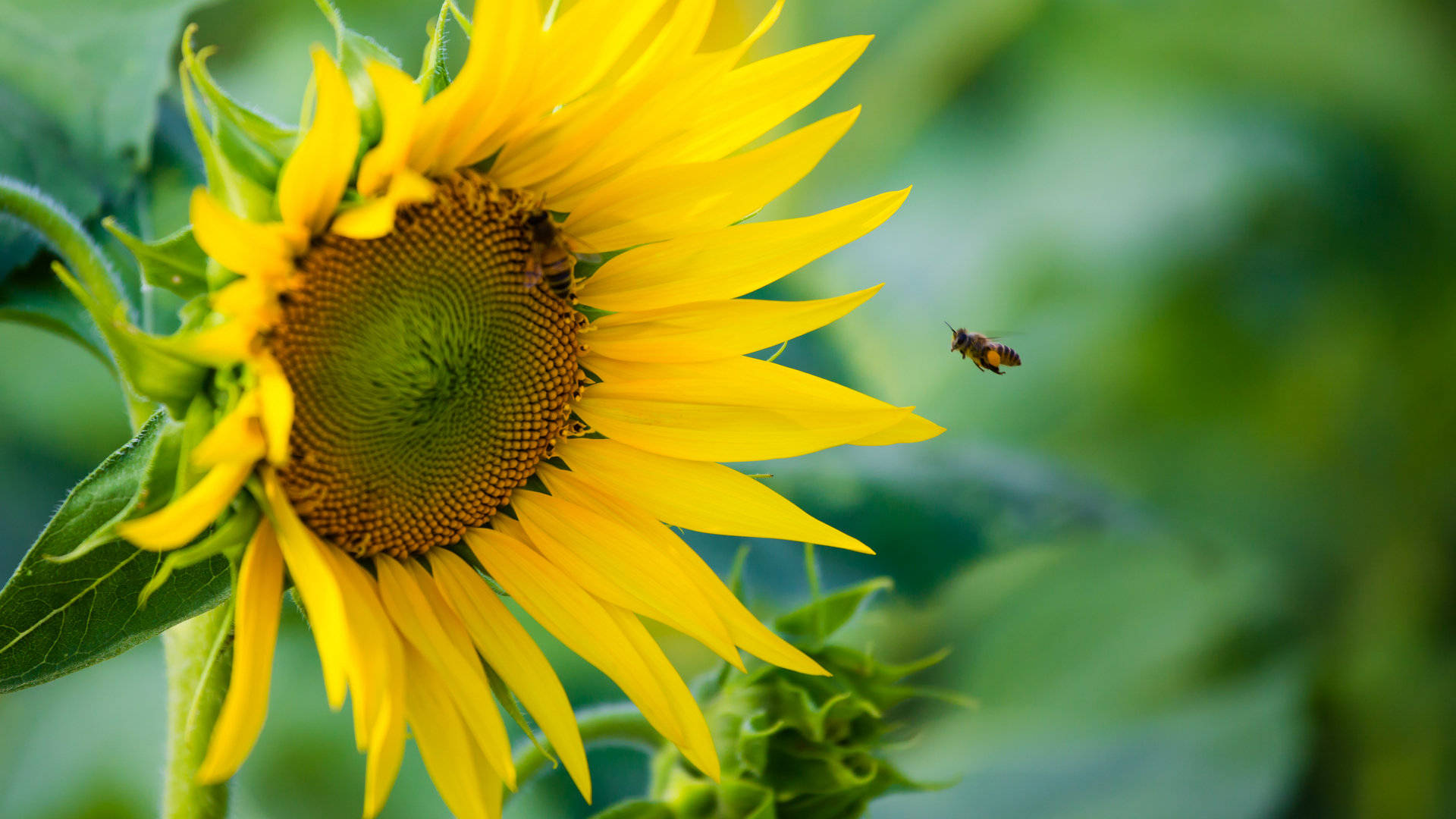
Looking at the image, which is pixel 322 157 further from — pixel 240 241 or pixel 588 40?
pixel 588 40

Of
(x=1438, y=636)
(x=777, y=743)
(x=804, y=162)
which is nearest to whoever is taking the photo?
(x=804, y=162)

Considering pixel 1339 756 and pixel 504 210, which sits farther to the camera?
pixel 1339 756

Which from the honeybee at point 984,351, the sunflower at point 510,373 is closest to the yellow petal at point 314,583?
the sunflower at point 510,373

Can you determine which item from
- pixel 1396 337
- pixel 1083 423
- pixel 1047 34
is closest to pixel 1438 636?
pixel 1396 337

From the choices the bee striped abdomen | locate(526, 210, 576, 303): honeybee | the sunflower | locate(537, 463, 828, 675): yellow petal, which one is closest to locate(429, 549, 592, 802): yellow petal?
the sunflower

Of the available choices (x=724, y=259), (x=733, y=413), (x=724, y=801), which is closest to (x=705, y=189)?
(x=724, y=259)

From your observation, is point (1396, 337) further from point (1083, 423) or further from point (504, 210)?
point (504, 210)

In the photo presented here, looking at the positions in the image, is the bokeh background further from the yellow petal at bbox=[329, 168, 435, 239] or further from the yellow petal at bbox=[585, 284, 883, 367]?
the yellow petal at bbox=[329, 168, 435, 239]
